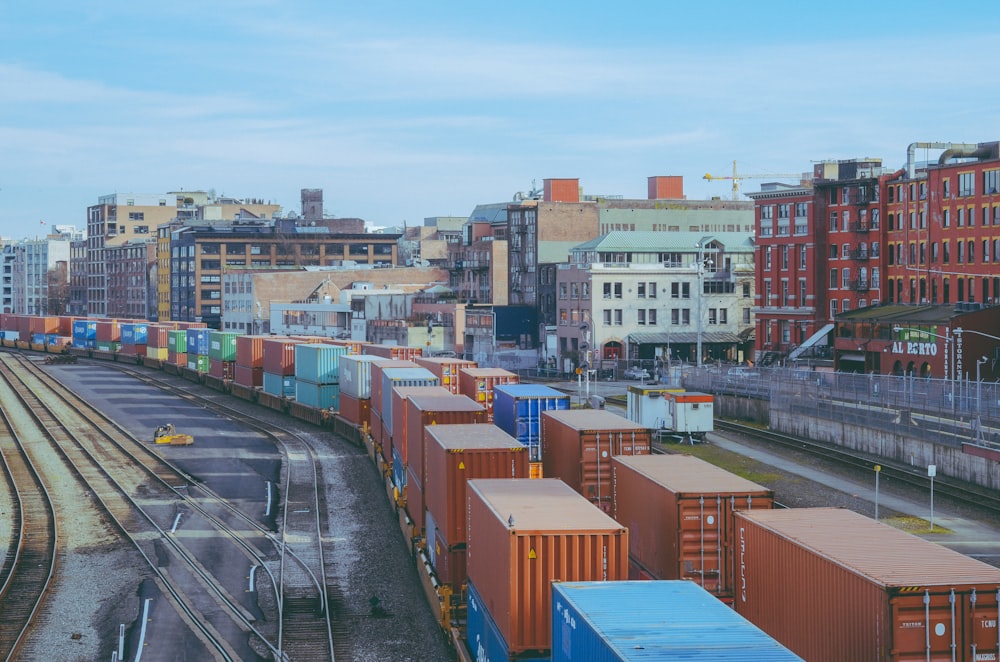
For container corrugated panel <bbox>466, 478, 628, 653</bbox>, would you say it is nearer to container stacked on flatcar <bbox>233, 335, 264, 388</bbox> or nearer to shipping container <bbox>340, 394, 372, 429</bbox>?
shipping container <bbox>340, 394, 372, 429</bbox>

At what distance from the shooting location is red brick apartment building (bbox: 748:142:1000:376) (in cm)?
7988

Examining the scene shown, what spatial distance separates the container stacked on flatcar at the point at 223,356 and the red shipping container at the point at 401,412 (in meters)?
49.6

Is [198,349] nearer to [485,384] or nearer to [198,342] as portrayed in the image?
[198,342]

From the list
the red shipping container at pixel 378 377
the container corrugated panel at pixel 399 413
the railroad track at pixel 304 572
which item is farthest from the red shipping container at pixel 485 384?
the railroad track at pixel 304 572

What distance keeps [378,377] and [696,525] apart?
35409 millimetres

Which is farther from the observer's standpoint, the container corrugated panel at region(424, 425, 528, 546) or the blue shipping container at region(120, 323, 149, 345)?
the blue shipping container at region(120, 323, 149, 345)

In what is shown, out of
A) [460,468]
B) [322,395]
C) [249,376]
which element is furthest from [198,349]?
[460,468]

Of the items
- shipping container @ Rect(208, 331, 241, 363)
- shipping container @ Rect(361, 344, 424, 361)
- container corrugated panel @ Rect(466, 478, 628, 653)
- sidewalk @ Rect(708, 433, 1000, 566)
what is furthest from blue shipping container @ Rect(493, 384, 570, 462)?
shipping container @ Rect(208, 331, 241, 363)

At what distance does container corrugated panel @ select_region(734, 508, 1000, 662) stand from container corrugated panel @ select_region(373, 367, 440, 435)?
92.0ft

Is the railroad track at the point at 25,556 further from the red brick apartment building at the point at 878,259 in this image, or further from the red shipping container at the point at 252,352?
the red brick apartment building at the point at 878,259

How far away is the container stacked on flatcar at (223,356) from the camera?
95.6 meters

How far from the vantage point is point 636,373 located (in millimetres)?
103625

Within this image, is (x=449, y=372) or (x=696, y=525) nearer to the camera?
(x=696, y=525)

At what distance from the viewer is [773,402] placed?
70438 mm
